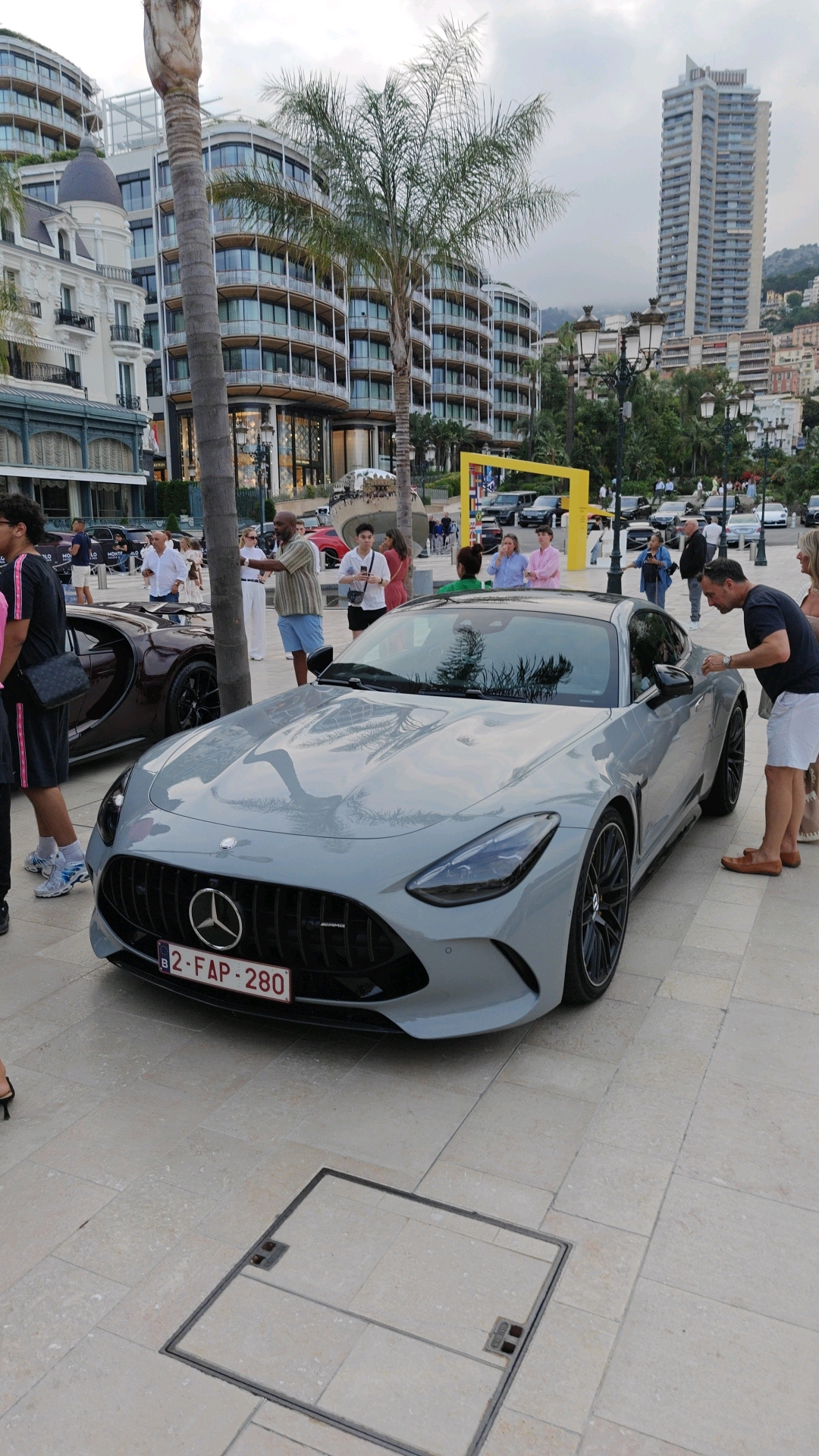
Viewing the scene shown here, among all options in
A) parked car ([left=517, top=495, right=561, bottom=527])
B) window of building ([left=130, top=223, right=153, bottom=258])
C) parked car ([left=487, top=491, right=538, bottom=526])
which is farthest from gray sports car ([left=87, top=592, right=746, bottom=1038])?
window of building ([left=130, top=223, right=153, bottom=258])

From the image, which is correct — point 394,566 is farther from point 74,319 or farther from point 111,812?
point 74,319

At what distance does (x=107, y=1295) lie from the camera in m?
2.30

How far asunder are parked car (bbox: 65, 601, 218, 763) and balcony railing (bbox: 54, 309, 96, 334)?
46.9m

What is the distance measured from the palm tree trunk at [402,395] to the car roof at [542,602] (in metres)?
12.3

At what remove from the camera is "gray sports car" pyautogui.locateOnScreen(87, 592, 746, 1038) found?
3.05 meters

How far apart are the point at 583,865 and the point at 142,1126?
1.58m

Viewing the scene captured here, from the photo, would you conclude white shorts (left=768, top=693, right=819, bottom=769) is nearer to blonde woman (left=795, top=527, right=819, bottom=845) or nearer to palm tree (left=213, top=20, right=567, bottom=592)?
blonde woman (left=795, top=527, right=819, bottom=845)

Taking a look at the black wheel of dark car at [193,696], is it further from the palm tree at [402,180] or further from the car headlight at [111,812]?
the palm tree at [402,180]

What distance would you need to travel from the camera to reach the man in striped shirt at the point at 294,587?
8734mm

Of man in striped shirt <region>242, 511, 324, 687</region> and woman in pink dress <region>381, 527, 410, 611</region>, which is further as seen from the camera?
woman in pink dress <region>381, 527, 410, 611</region>

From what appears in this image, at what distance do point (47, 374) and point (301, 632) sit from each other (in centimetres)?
4443

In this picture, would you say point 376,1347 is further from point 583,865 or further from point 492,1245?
point 583,865

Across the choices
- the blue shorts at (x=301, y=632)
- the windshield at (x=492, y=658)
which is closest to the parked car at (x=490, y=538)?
the blue shorts at (x=301, y=632)

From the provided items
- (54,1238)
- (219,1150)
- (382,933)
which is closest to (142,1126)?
(219,1150)
